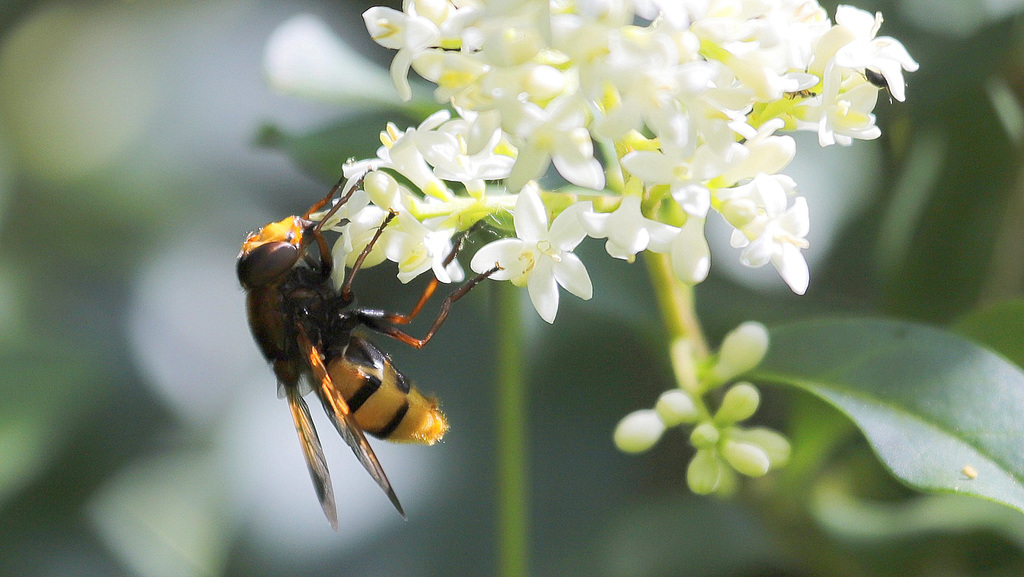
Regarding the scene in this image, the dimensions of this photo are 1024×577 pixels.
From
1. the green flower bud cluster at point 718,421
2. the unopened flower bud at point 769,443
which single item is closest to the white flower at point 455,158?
the green flower bud cluster at point 718,421

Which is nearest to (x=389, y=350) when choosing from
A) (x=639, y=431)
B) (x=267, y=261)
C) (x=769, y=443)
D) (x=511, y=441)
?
(x=511, y=441)

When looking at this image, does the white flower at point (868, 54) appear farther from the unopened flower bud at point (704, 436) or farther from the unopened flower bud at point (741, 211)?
the unopened flower bud at point (704, 436)

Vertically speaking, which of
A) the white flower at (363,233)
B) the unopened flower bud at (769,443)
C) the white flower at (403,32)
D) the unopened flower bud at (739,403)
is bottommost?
the unopened flower bud at (769,443)

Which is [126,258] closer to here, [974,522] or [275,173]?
[275,173]

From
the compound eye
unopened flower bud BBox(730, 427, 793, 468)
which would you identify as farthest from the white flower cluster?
unopened flower bud BBox(730, 427, 793, 468)

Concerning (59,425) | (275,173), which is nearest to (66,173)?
(275,173)

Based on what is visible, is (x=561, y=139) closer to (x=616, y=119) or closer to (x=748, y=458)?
(x=616, y=119)

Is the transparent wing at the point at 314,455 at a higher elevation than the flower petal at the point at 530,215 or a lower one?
lower
